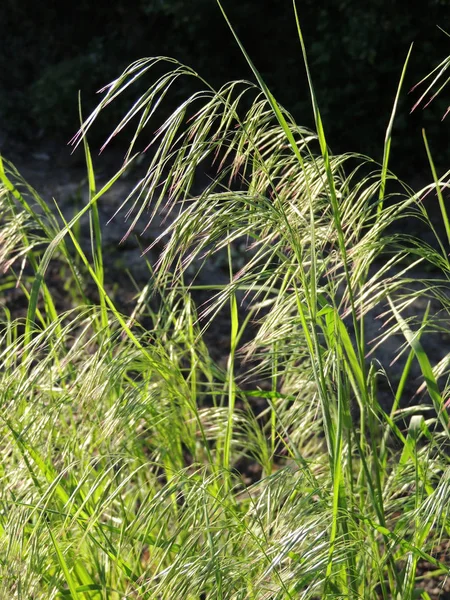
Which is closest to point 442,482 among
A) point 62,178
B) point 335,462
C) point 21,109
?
point 335,462

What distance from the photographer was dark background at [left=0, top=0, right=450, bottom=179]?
13.8ft

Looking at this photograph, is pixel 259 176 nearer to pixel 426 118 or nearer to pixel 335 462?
pixel 335 462

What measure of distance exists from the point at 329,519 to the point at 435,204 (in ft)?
11.3

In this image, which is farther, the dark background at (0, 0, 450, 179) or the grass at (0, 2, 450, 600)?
the dark background at (0, 0, 450, 179)

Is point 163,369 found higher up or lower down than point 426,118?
higher up

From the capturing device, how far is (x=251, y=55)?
4945mm

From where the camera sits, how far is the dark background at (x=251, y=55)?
419 centimetres

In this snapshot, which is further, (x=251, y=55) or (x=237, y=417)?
(x=251, y=55)

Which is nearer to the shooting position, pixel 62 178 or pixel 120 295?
pixel 120 295

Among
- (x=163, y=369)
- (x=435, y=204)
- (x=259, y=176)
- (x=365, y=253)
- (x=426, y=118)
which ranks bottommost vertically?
(x=435, y=204)

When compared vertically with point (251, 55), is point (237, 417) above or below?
below

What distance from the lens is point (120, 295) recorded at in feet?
11.4

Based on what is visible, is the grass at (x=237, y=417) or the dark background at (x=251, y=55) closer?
the grass at (x=237, y=417)

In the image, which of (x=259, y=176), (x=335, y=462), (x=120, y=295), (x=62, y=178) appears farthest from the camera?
(x=62, y=178)
